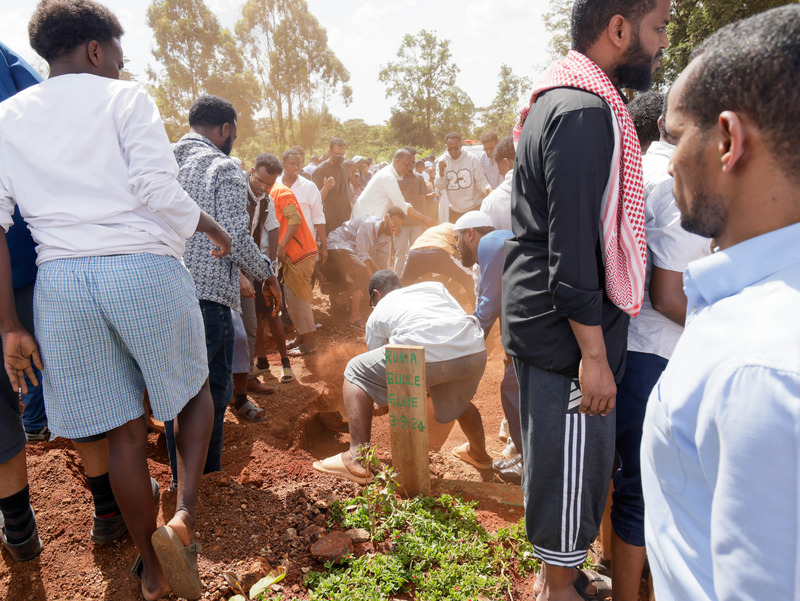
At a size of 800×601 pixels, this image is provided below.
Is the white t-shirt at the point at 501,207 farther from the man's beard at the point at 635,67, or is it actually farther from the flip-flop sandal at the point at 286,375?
the flip-flop sandal at the point at 286,375

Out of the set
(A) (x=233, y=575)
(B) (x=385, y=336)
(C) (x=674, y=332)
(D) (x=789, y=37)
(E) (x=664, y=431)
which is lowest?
(A) (x=233, y=575)

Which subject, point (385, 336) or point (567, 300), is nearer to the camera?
point (567, 300)

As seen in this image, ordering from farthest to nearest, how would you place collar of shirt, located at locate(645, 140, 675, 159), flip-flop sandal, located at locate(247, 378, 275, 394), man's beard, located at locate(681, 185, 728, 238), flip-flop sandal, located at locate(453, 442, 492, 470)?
flip-flop sandal, located at locate(247, 378, 275, 394)
flip-flop sandal, located at locate(453, 442, 492, 470)
collar of shirt, located at locate(645, 140, 675, 159)
man's beard, located at locate(681, 185, 728, 238)

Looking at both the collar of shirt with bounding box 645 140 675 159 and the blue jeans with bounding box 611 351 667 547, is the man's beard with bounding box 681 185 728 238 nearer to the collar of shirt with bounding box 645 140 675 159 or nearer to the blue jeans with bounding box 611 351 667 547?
the blue jeans with bounding box 611 351 667 547

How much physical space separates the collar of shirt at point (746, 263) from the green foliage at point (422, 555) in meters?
1.87

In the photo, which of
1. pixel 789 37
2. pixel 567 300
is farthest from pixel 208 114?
pixel 789 37

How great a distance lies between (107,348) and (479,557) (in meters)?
1.85

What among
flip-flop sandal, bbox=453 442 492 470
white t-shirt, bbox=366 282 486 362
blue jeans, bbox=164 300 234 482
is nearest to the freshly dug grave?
flip-flop sandal, bbox=453 442 492 470

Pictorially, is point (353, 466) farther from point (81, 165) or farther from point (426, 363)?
point (81, 165)

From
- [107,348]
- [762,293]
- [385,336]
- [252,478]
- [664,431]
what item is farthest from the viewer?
[385,336]

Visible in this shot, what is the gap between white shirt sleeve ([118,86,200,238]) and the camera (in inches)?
74.0

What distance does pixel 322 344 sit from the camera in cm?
641

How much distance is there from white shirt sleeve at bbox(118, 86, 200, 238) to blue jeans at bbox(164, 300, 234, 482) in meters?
1.21

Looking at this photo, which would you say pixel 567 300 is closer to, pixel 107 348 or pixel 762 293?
pixel 762 293
